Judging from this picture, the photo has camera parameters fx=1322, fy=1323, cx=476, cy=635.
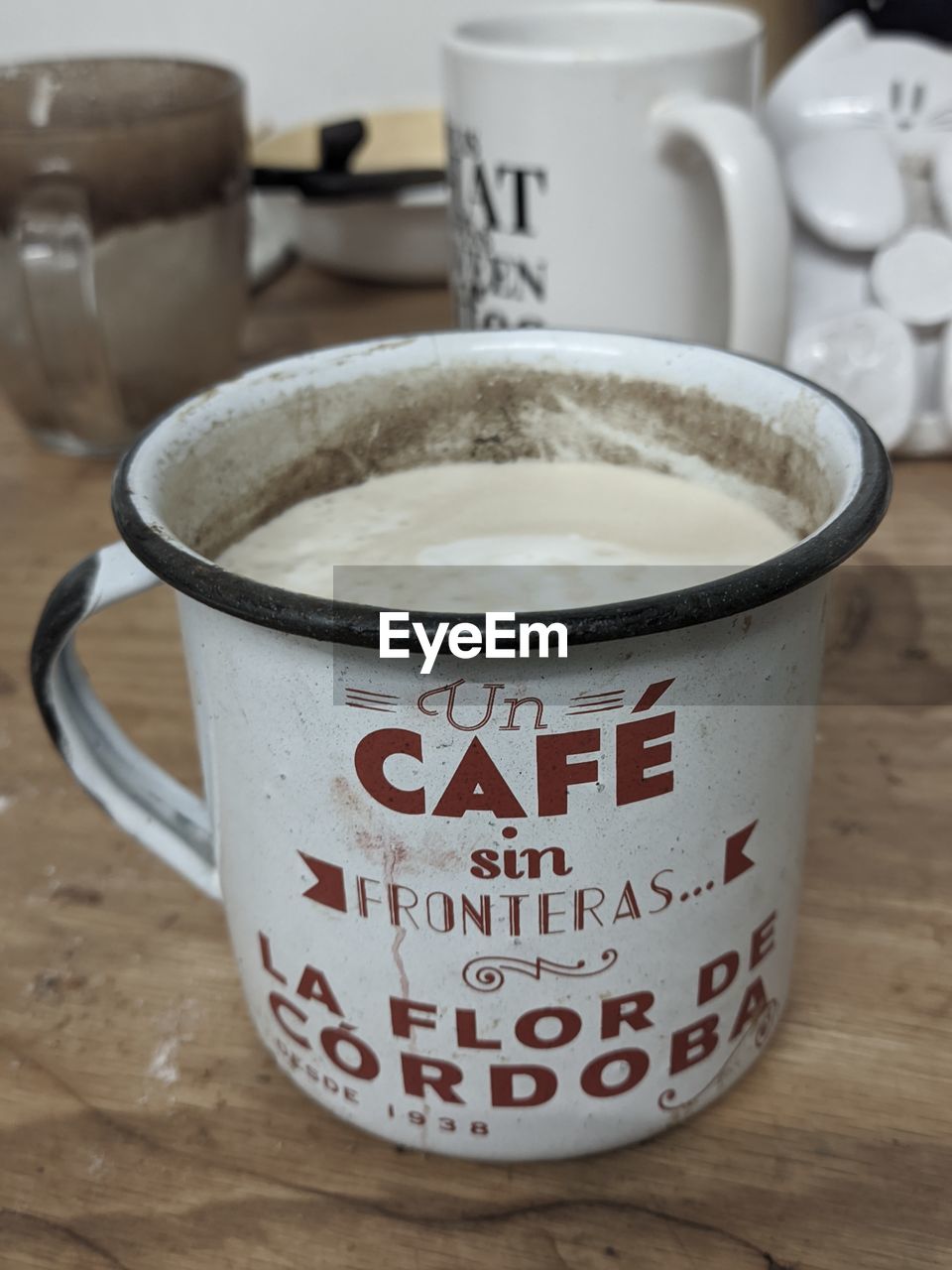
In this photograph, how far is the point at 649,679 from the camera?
0.25m

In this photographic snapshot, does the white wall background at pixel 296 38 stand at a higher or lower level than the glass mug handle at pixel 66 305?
higher

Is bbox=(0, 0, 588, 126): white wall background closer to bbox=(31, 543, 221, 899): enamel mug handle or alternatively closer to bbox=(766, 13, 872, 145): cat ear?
bbox=(766, 13, 872, 145): cat ear

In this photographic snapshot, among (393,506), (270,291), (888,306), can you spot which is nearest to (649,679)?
(393,506)

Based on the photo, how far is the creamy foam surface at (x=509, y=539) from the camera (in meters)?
0.34

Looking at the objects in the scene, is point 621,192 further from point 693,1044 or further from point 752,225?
point 693,1044

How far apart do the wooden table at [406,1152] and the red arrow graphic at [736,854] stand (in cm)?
8

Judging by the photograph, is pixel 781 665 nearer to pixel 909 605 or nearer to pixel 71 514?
Answer: pixel 909 605

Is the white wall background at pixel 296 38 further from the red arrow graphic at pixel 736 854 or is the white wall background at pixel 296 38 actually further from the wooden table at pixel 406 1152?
the red arrow graphic at pixel 736 854

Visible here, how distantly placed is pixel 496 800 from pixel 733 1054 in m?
0.11

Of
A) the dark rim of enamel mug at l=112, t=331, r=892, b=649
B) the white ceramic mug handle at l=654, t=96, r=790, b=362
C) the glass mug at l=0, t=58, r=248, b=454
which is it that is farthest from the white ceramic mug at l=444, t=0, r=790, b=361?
the dark rim of enamel mug at l=112, t=331, r=892, b=649

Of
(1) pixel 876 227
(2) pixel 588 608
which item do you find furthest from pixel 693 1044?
(1) pixel 876 227

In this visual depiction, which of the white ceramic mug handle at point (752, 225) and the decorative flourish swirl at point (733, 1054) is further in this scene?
the white ceramic mug handle at point (752, 225)

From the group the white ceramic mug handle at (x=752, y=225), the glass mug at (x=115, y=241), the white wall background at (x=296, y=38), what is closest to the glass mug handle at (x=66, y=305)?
the glass mug at (x=115, y=241)

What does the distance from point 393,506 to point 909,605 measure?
10.1 inches
